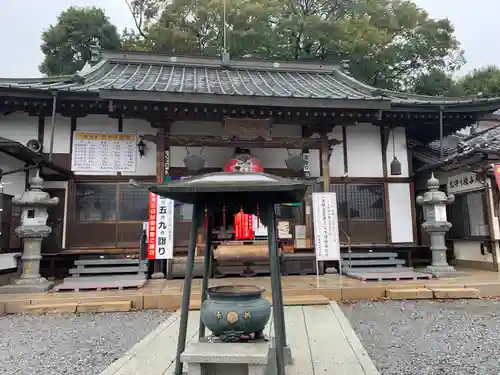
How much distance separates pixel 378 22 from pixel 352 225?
16.4 m

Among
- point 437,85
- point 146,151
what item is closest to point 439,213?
point 146,151

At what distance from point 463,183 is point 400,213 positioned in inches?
71.7

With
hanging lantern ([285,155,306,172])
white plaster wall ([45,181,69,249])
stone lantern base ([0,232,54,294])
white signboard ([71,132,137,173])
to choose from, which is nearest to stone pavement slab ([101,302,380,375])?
stone lantern base ([0,232,54,294])

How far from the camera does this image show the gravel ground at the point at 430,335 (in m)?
3.87

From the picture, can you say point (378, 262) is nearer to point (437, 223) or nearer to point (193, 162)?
point (437, 223)

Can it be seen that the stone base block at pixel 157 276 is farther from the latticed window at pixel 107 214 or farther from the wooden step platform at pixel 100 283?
the latticed window at pixel 107 214

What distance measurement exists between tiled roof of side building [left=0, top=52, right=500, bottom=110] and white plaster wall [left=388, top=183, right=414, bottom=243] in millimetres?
2332

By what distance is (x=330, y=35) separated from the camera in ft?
65.7

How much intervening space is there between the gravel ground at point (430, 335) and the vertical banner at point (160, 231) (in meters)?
4.05

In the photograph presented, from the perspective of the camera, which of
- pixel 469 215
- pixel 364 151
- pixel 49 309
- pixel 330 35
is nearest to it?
pixel 49 309

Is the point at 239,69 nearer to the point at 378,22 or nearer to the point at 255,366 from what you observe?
the point at 255,366

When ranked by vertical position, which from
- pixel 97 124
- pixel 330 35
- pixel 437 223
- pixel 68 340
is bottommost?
pixel 68 340

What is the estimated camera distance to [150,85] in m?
9.09

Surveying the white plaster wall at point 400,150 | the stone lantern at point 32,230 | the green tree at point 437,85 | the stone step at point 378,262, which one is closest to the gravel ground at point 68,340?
the stone lantern at point 32,230
